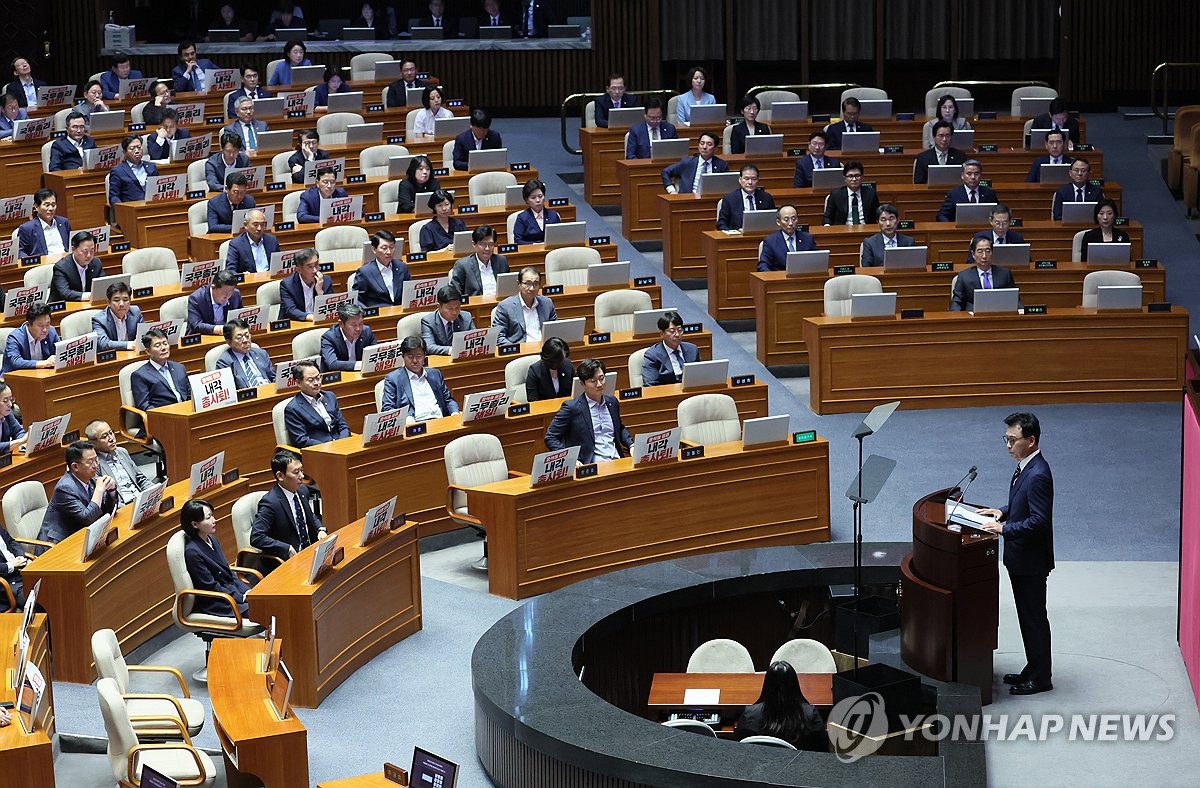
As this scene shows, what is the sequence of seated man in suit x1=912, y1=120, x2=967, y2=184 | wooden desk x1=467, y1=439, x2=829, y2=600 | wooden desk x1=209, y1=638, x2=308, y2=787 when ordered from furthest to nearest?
seated man in suit x1=912, y1=120, x2=967, y2=184 → wooden desk x1=467, y1=439, x2=829, y2=600 → wooden desk x1=209, y1=638, x2=308, y2=787

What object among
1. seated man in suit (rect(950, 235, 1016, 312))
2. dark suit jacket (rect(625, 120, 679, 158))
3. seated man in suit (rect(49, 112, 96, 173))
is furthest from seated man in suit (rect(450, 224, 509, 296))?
seated man in suit (rect(49, 112, 96, 173))

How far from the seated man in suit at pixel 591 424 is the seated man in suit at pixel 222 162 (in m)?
5.26

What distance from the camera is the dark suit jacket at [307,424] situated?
33.8 ft

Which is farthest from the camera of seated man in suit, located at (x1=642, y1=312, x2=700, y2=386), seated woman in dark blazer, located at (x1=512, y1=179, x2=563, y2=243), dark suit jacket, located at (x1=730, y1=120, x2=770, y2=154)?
dark suit jacket, located at (x1=730, y1=120, x2=770, y2=154)

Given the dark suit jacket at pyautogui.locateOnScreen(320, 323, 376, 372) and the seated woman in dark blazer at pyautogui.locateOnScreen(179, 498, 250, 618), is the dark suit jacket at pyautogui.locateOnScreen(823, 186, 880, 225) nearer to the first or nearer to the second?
the dark suit jacket at pyautogui.locateOnScreen(320, 323, 376, 372)

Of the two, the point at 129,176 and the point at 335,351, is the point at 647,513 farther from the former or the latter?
the point at 129,176

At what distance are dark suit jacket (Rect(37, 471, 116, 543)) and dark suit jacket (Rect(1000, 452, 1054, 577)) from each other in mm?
4781

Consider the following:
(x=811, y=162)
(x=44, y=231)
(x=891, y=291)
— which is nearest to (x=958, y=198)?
(x=811, y=162)

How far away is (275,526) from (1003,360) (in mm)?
6190

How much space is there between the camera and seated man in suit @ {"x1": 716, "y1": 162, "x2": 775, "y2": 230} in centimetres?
1402

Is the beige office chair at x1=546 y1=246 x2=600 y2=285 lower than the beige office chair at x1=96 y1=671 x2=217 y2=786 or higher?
higher

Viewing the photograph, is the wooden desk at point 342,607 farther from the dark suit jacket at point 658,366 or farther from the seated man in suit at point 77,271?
the seated man in suit at point 77,271

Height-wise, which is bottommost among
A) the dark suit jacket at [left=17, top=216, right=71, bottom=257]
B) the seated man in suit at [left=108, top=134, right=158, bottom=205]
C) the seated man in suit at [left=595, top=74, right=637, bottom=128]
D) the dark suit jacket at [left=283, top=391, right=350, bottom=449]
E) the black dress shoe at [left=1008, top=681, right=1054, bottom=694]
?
the black dress shoe at [left=1008, top=681, right=1054, bottom=694]

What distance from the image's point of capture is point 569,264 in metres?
13.2
